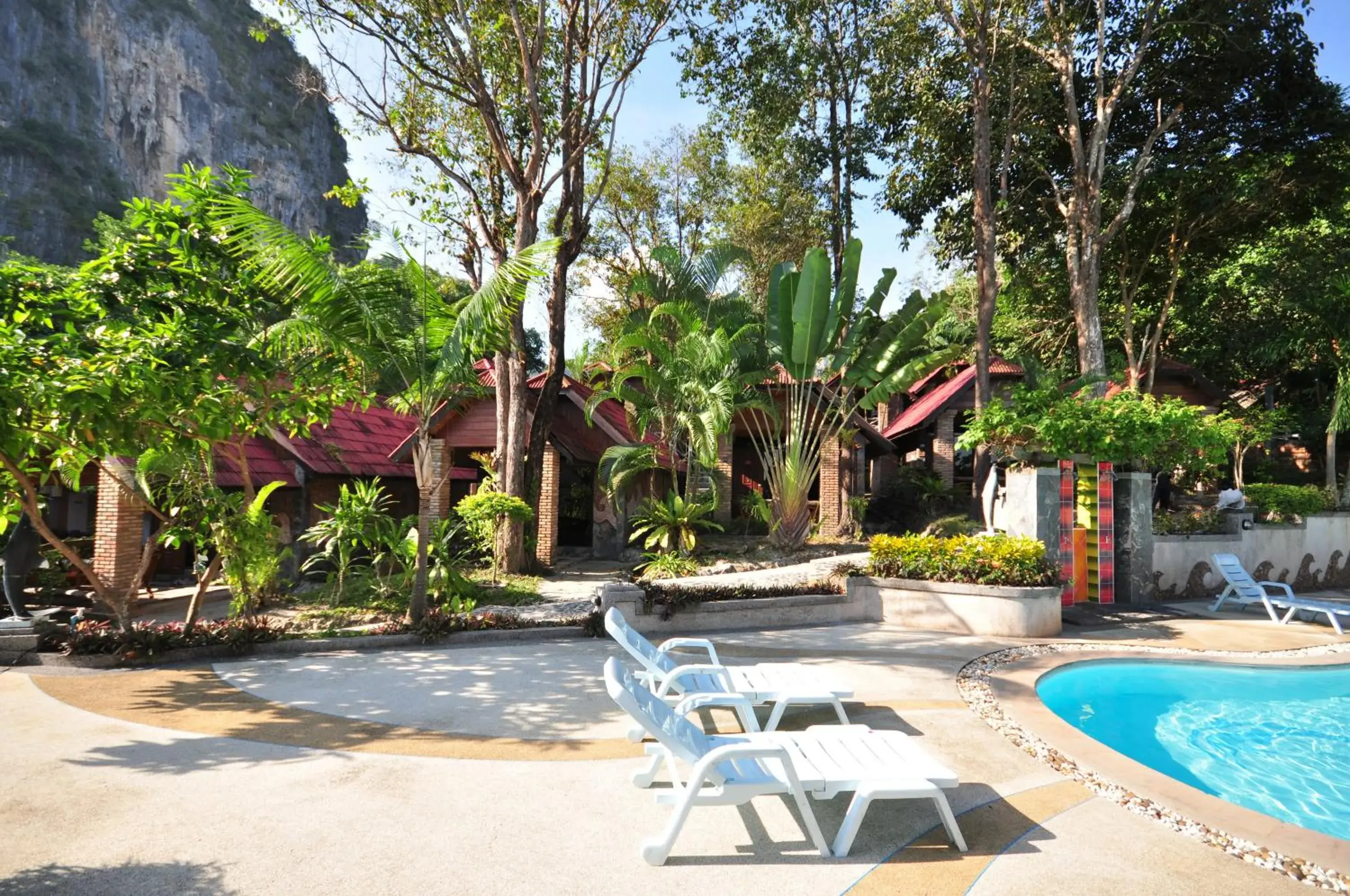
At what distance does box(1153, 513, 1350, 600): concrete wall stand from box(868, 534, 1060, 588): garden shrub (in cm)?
347

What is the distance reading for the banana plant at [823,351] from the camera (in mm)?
12875

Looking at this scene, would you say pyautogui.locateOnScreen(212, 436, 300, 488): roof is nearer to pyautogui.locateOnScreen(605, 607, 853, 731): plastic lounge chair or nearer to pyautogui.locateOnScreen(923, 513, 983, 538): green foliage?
pyautogui.locateOnScreen(605, 607, 853, 731): plastic lounge chair

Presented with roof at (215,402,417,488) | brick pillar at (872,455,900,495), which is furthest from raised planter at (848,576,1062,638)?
brick pillar at (872,455,900,495)

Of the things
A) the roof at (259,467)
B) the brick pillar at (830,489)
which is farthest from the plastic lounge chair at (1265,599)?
the roof at (259,467)

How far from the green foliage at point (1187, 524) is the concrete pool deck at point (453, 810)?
8691 mm

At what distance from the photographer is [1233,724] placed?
7051 millimetres

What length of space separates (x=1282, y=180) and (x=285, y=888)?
26.0 m

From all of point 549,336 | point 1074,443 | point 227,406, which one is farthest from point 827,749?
point 549,336

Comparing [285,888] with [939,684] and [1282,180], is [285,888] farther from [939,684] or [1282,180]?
[1282,180]

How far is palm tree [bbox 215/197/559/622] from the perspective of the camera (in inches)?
303

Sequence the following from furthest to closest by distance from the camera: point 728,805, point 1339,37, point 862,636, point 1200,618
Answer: point 1339,37, point 1200,618, point 862,636, point 728,805

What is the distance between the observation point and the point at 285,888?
337 cm

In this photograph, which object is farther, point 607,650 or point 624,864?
point 607,650

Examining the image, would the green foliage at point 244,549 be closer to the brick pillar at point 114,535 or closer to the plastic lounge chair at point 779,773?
the brick pillar at point 114,535
